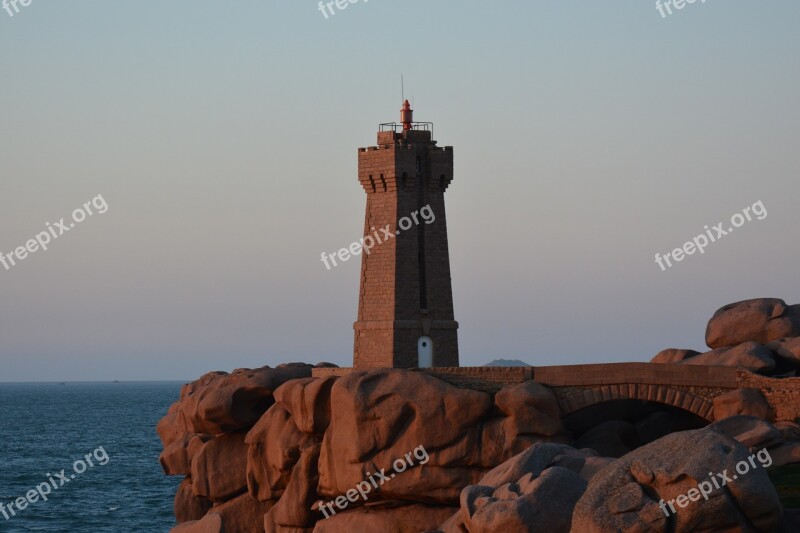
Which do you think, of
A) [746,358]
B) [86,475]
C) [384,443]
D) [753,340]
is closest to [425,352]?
[384,443]

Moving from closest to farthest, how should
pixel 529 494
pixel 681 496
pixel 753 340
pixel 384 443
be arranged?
pixel 681 496 < pixel 529 494 < pixel 384 443 < pixel 753 340

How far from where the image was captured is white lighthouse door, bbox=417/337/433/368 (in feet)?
182

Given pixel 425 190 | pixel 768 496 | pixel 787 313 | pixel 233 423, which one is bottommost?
pixel 768 496

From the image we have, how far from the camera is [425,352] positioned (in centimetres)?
5566

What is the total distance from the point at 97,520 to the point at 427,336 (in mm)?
25505

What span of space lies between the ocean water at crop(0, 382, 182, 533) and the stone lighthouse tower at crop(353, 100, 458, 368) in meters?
19.2

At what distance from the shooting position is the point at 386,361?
55.2m

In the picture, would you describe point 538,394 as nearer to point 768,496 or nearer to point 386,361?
point 386,361

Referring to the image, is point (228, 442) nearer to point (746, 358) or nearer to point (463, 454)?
point (463, 454)

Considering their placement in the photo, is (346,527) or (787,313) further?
(787,313)

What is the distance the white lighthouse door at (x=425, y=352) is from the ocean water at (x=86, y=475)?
19529 mm

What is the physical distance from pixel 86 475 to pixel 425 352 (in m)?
44.2

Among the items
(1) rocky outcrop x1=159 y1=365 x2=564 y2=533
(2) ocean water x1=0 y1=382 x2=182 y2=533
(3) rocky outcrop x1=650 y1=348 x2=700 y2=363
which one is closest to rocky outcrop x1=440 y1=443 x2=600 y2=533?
(1) rocky outcrop x1=159 y1=365 x2=564 y2=533

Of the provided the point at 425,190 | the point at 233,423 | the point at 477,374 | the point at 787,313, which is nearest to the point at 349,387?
the point at 477,374
